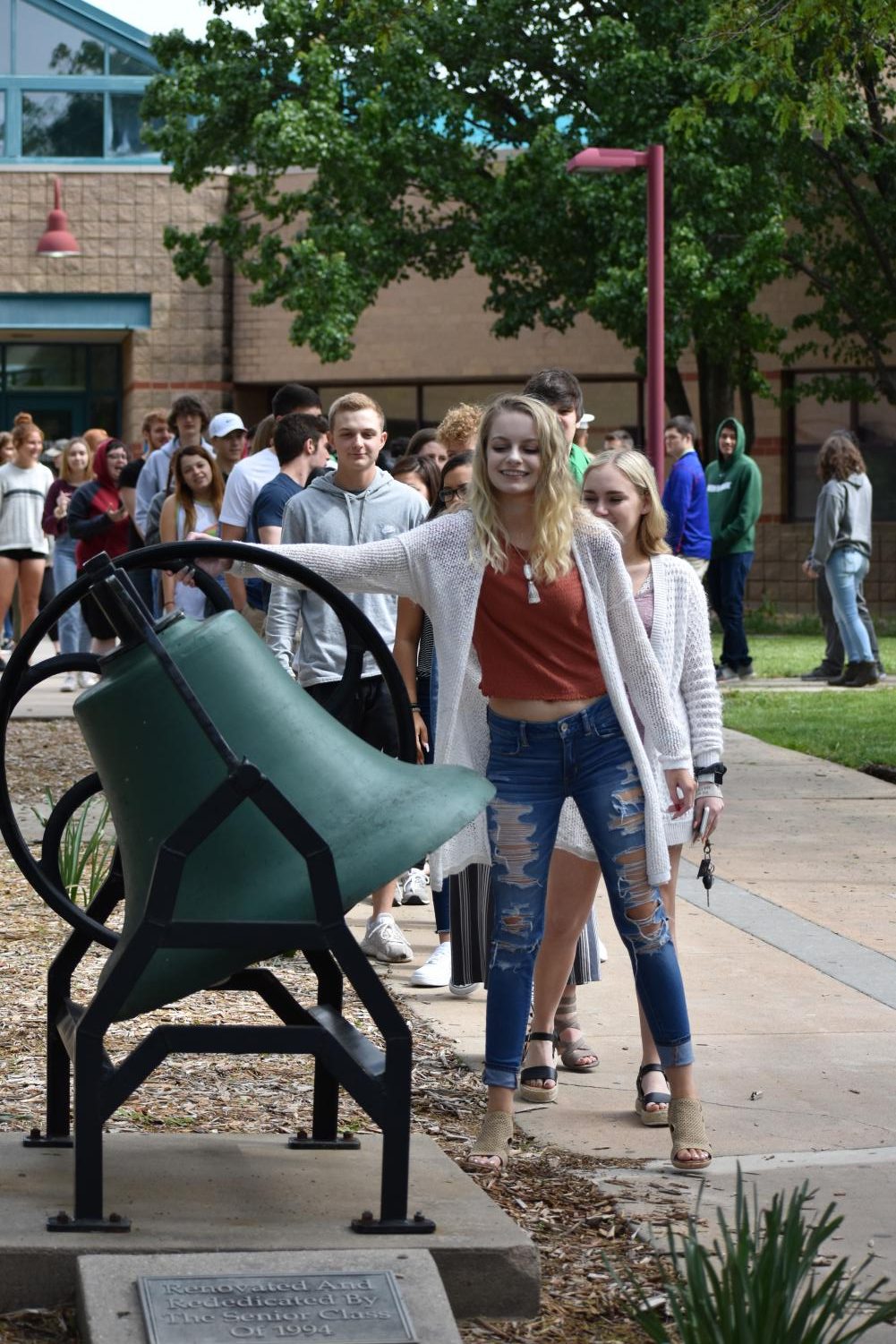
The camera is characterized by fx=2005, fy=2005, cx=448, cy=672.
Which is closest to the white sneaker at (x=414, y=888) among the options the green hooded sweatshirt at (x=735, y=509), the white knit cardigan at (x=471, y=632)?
the white knit cardigan at (x=471, y=632)

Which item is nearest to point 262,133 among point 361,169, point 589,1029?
point 361,169

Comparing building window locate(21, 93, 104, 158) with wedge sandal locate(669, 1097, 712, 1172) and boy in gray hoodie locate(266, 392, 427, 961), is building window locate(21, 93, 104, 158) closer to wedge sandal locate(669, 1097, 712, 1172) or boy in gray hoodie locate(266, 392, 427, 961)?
boy in gray hoodie locate(266, 392, 427, 961)

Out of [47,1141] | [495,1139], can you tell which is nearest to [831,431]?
[495,1139]

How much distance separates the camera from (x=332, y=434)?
267 inches

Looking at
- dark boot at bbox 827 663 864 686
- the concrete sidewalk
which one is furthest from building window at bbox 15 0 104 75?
the concrete sidewalk

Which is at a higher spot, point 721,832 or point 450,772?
point 450,772

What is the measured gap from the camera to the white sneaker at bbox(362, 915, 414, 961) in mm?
6730

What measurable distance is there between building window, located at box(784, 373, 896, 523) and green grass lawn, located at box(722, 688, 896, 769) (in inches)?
527

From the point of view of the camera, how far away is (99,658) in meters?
3.88

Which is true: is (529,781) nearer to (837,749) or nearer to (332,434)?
(332,434)

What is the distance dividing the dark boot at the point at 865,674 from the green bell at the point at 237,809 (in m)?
13.0

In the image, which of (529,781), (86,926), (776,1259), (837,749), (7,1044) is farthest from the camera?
(837,749)

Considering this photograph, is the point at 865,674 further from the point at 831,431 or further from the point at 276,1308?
the point at 276,1308

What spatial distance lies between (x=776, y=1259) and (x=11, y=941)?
14.6 feet
